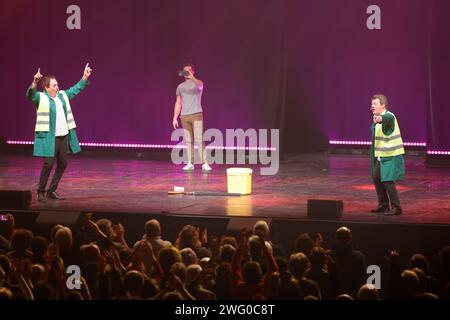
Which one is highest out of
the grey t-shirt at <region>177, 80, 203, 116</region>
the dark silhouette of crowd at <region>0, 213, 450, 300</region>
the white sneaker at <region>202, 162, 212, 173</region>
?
the grey t-shirt at <region>177, 80, 203, 116</region>

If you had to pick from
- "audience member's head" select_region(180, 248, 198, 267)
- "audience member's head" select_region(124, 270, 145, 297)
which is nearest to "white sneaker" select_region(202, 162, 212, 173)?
"audience member's head" select_region(180, 248, 198, 267)

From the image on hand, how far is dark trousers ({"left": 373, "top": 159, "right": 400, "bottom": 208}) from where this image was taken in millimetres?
11016

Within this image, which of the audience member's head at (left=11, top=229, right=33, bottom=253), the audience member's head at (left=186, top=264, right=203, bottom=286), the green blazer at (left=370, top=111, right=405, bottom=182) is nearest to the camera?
the audience member's head at (left=186, top=264, right=203, bottom=286)

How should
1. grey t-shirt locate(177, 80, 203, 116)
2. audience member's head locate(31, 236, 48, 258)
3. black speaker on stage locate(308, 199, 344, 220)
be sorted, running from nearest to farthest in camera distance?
audience member's head locate(31, 236, 48, 258) < black speaker on stage locate(308, 199, 344, 220) < grey t-shirt locate(177, 80, 203, 116)

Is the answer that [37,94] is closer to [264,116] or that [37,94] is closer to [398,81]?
[264,116]

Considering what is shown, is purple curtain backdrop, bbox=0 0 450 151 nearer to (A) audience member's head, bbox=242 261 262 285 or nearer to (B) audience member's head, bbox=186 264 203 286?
(B) audience member's head, bbox=186 264 203 286

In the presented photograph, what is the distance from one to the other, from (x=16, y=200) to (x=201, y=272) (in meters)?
4.65

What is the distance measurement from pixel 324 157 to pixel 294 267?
1027cm

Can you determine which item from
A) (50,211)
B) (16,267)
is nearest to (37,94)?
(50,211)

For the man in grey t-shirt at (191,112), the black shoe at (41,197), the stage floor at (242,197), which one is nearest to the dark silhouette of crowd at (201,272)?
the stage floor at (242,197)

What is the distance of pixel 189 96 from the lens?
15500 millimetres

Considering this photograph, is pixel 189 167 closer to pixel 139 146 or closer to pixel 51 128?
pixel 139 146

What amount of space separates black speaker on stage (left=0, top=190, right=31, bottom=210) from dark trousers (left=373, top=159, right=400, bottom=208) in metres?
3.95

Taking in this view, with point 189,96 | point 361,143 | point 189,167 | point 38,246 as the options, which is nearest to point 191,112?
point 189,96
